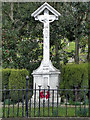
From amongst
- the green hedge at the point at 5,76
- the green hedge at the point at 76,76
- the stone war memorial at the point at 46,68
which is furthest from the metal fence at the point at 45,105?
the green hedge at the point at 5,76

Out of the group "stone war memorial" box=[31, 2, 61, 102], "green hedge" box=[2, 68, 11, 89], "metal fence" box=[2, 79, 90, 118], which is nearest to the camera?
"metal fence" box=[2, 79, 90, 118]

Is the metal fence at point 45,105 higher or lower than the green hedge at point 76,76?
lower

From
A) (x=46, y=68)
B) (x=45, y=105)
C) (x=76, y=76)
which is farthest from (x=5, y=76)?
(x=76, y=76)

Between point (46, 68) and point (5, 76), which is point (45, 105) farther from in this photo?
point (5, 76)

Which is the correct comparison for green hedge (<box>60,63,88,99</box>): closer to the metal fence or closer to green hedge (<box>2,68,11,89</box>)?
the metal fence

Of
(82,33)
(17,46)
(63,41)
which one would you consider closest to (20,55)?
(17,46)

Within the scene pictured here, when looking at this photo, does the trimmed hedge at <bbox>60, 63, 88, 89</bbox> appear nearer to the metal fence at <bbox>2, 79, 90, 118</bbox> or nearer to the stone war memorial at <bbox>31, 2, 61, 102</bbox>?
the metal fence at <bbox>2, 79, 90, 118</bbox>

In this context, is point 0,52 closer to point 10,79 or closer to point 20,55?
point 20,55

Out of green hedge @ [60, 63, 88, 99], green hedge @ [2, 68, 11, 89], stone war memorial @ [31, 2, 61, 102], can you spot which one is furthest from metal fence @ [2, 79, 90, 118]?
green hedge @ [2, 68, 11, 89]

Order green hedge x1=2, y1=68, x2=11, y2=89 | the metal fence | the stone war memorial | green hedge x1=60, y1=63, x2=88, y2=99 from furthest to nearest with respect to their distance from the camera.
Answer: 1. green hedge x1=2, y1=68, x2=11, y2=89
2. green hedge x1=60, y1=63, x2=88, y2=99
3. the stone war memorial
4. the metal fence

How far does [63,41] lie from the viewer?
971cm

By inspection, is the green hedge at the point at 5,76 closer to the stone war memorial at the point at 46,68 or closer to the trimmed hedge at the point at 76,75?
the stone war memorial at the point at 46,68

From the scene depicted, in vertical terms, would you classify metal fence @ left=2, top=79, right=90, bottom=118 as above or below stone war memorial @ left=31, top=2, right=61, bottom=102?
below

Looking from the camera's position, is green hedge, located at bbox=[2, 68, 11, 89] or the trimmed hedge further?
green hedge, located at bbox=[2, 68, 11, 89]
